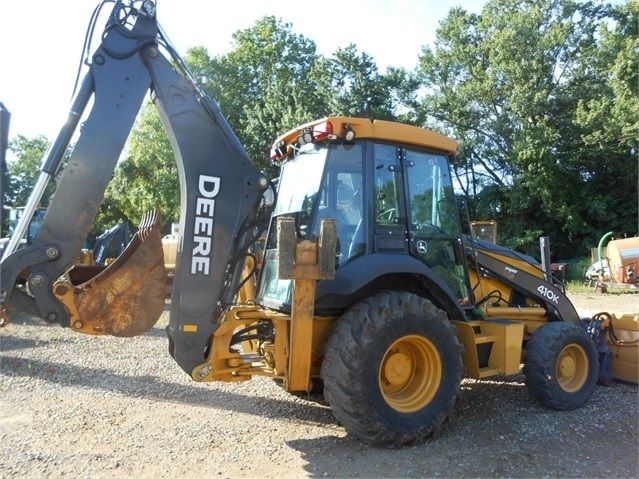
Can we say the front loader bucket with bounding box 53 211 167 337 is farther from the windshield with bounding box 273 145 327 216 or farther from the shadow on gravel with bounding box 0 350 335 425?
the shadow on gravel with bounding box 0 350 335 425

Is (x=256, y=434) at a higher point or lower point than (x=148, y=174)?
lower

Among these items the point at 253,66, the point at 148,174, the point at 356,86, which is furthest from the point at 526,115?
the point at 148,174

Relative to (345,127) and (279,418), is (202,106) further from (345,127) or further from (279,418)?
(279,418)

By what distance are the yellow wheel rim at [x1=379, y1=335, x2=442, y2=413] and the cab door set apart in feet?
2.59

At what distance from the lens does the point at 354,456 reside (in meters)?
4.01

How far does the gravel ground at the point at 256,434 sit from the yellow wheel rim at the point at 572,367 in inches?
10.1

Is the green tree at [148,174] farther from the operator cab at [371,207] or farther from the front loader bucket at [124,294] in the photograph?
the front loader bucket at [124,294]

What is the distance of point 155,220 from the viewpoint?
4.25m

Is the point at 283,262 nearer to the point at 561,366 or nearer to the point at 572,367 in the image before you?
the point at 561,366

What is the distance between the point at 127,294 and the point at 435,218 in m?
2.66

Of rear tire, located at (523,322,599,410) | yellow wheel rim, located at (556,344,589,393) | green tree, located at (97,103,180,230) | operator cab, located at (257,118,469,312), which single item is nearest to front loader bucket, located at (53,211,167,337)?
operator cab, located at (257,118,469,312)

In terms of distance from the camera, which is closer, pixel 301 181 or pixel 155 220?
pixel 155 220

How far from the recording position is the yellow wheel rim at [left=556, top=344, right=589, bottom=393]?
211 inches

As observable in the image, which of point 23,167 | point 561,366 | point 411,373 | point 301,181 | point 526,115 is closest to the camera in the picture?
point 411,373
